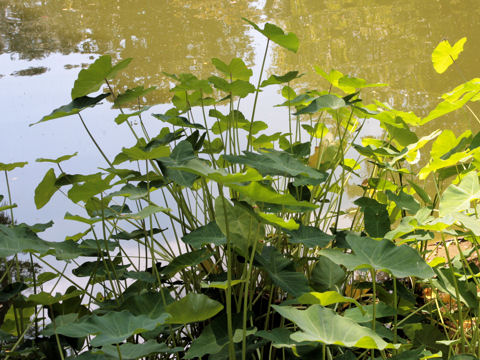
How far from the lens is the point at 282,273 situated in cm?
141

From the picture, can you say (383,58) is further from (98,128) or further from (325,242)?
(325,242)

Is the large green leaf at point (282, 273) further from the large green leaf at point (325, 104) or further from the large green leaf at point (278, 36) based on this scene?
the large green leaf at point (278, 36)

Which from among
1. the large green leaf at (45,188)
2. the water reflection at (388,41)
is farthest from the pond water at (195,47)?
the large green leaf at (45,188)

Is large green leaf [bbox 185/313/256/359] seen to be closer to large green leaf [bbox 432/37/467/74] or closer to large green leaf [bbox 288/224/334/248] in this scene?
large green leaf [bbox 288/224/334/248]

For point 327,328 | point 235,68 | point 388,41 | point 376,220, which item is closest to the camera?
point 327,328

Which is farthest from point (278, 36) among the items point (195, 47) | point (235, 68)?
point (195, 47)

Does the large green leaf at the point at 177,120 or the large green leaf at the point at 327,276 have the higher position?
the large green leaf at the point at 177,120

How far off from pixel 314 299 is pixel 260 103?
253 centimetres

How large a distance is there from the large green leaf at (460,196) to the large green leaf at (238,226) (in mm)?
404

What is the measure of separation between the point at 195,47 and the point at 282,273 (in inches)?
134

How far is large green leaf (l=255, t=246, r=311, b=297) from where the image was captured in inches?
52.9

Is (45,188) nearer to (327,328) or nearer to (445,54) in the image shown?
(327,328)

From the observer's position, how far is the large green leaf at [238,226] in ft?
4.27

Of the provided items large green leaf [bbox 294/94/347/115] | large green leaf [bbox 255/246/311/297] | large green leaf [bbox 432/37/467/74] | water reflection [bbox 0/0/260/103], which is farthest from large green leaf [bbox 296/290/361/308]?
water reflection [bbox 0/0/260/103]
